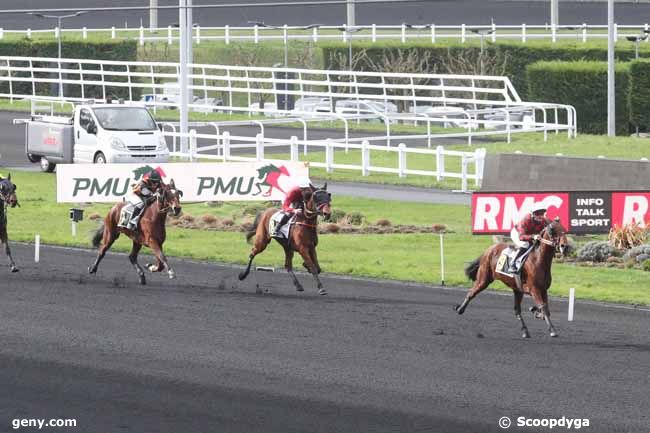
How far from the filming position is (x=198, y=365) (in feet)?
50.3

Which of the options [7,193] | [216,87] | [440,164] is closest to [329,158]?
[440,164]

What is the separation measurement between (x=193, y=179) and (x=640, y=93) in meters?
22.4

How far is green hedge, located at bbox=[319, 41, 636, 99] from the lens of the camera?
5488cm

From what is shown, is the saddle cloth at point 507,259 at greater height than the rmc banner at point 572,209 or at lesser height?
lesser

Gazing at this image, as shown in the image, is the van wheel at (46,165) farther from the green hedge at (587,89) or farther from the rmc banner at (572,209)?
the green hedge at (587,89)

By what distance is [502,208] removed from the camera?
23.8 metres

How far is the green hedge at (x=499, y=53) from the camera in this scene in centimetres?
5488

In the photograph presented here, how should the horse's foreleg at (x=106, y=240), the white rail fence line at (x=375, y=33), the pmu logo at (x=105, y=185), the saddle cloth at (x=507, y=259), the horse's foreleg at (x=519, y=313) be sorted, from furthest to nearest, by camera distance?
the white rail fence line at (x=375, y=33) < the pmu logo at (x=105, y=185) < the horse's foreleg at (x=106, y=240) < the horse's foreleg at (x=519, y=313) < the saddle cloth at (x=507, y=259)

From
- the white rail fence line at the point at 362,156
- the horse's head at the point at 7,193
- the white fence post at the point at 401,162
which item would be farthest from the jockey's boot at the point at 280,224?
the white fence post at the point at 401,162

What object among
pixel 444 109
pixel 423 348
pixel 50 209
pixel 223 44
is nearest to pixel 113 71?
pixel 223 44

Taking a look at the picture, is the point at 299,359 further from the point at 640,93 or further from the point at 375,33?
the point at 375,33

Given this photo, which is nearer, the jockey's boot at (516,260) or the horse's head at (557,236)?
the horse's head at (557,236)

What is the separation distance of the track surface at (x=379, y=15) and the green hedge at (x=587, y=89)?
83.3 feet

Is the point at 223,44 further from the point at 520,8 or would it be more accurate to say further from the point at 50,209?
the point at 50,209
